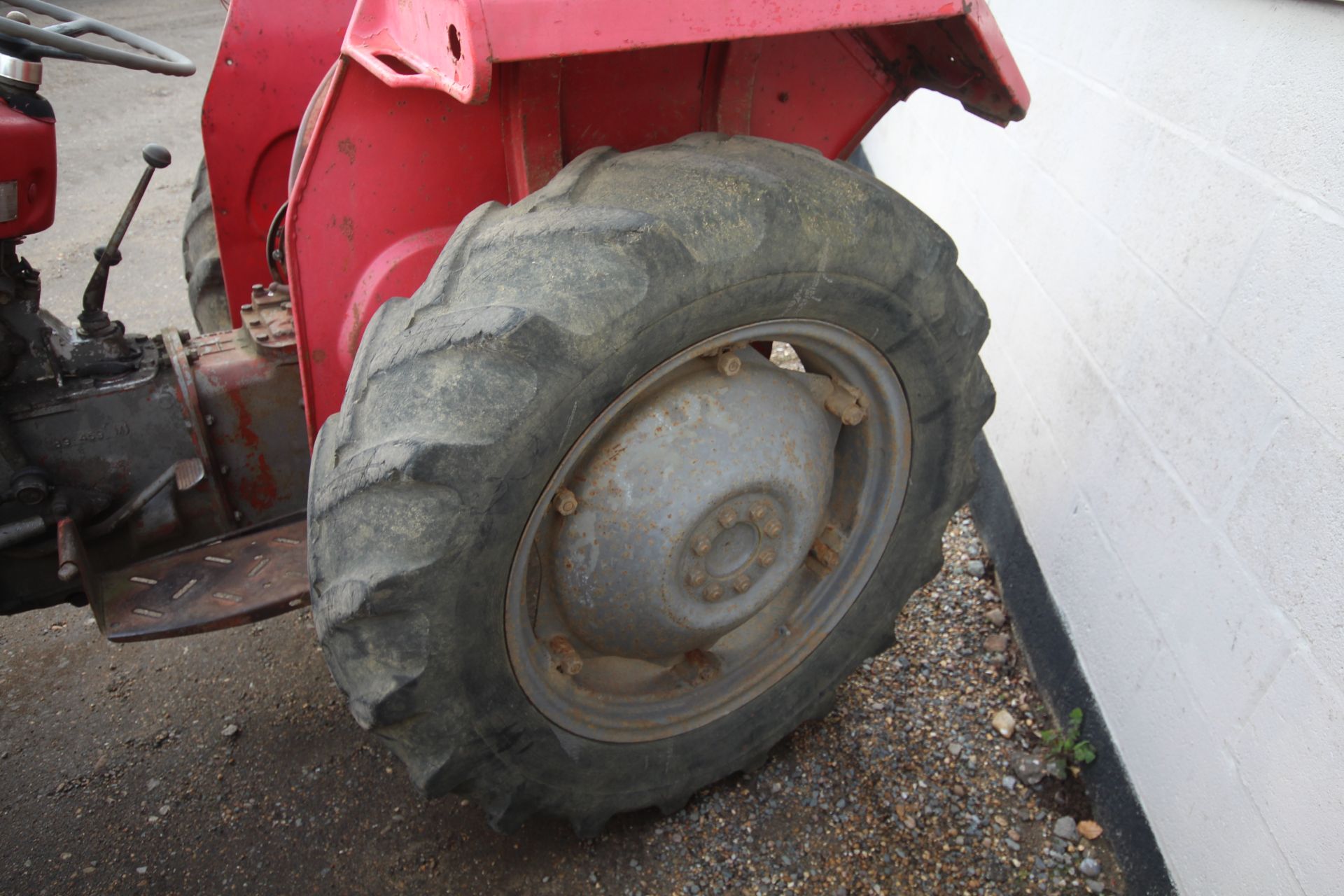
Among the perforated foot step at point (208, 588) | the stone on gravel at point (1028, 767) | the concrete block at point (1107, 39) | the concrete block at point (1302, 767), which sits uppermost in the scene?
the concrete block at point (1107, 39)

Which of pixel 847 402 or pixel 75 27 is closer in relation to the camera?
pixel 847 402

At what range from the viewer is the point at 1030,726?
2281mm

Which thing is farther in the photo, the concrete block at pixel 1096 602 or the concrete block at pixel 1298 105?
the concrete block at pixel 1096 602

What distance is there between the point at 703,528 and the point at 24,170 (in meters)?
1.46

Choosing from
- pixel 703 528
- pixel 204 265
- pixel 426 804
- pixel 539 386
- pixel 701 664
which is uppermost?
pixel 539 386

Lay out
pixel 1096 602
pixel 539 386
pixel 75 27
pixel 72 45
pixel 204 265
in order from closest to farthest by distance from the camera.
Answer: pixel 539 386 < pixel 72 45 < pixel 75 27 < pixel 1096 602 < pixel 204 265

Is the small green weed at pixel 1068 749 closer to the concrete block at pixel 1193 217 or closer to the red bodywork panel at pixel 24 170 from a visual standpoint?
the concrete block at pixel 1193 217

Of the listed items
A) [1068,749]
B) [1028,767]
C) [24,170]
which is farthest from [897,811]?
[24,170]

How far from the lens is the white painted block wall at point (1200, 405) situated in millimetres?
1470

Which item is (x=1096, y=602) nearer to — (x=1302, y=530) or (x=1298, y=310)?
(x=1302, y=530)

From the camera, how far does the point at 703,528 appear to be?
1692 mm

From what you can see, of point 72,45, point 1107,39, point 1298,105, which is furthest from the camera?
point 1107,39

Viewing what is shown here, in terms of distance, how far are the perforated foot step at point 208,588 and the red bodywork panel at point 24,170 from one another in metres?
0.73

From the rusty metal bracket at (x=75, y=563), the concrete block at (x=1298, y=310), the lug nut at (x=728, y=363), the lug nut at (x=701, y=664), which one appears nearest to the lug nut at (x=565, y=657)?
the lug nut at (x=701, y=664)
